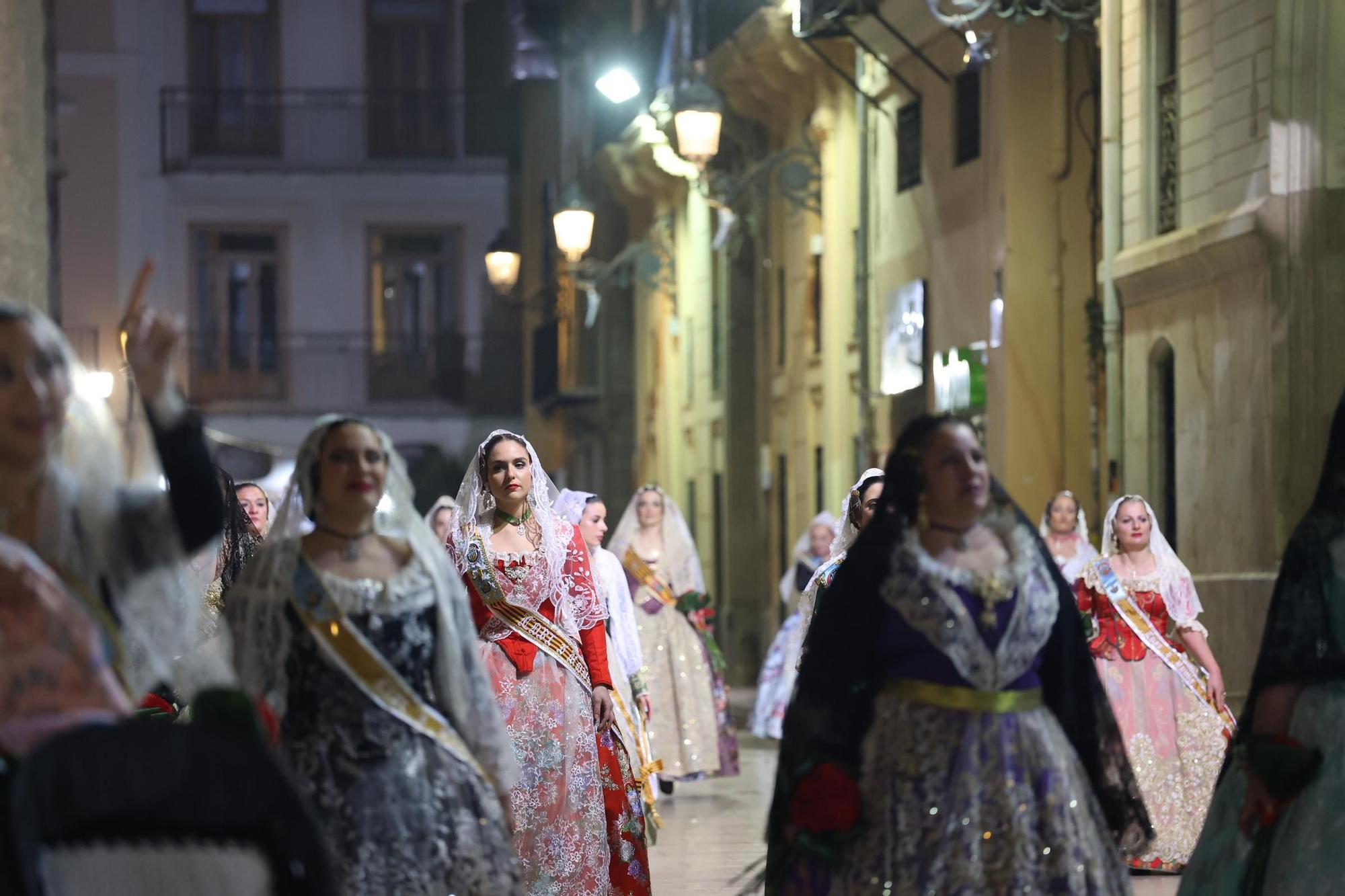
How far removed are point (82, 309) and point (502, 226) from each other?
7.60m

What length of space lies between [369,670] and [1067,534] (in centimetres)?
1023

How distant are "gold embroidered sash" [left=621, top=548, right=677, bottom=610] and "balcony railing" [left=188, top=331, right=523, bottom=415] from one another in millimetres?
27964

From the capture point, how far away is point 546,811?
10242 mm

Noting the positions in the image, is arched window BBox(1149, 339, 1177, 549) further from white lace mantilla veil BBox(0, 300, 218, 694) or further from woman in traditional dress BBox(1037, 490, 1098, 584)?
white lace mantilla veil BBox(0, 300, 218, 694)

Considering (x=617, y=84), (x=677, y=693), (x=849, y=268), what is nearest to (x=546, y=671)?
(x=677, y=693)

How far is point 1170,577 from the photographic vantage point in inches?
539

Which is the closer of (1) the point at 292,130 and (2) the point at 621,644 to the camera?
(2) the point at 621,644

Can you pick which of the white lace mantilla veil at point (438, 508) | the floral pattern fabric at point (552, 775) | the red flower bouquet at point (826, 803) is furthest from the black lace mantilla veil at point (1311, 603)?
the white lace mantilla veil at point (438, 508)

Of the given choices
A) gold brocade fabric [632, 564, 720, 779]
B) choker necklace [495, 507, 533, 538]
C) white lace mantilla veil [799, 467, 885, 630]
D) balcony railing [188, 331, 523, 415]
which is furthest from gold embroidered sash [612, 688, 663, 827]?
balcony railing [188, 331, 523, 415]

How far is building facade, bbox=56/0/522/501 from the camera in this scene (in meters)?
46.7

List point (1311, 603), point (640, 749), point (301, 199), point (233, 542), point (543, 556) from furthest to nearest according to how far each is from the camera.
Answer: point (301, 199) < point (640, 749) < point (233, 542) < point (543, 556) < point (1311, 603)

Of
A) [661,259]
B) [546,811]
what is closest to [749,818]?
[546,811]

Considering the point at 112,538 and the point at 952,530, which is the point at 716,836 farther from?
the point at 112,538

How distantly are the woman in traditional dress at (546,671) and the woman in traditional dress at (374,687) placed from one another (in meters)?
3.10
